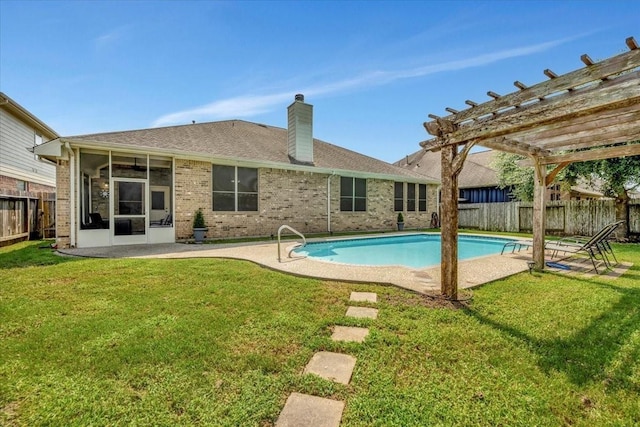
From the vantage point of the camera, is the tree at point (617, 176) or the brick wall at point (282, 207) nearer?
the brick wall at point (282, 207)

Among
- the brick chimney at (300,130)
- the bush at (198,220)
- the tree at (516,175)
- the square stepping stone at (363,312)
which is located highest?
the brick chimney at (300,130)

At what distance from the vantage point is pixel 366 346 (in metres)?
3.04

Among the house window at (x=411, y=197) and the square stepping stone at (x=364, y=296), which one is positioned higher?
the house window at (x=411, y=197)

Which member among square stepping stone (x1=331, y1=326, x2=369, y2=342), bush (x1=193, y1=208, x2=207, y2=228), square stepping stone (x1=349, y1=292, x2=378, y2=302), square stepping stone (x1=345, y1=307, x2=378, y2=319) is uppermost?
bush (x1=193, y1=208, x2=207, y2=228)

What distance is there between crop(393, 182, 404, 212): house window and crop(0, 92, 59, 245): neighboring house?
15.3m

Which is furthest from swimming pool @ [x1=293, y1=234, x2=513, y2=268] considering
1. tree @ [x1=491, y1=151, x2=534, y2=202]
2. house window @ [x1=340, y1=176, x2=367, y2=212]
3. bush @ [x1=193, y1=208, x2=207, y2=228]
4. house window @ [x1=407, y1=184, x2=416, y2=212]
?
tree @ [x1=491, y1=151, x2=534, y2=202]

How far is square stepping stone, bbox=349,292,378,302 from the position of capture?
4457 millimetres

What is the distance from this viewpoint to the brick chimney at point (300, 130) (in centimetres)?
1435

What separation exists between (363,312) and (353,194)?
11.9 meters

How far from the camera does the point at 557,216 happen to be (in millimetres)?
15016

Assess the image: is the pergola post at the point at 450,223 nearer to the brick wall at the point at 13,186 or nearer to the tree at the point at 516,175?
the brick wall at the point at 13,186

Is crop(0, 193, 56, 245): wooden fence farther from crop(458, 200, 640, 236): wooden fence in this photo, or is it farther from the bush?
crop(458, 200, 640, 236): wooden fence

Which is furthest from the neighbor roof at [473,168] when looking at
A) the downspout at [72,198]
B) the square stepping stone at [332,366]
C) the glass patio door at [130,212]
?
the square stepping stone at [332,366]

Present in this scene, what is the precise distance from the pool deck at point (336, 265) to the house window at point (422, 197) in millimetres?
9715
